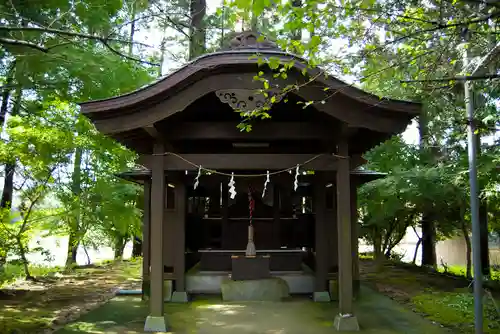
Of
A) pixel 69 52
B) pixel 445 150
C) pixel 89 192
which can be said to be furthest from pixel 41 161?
pixel 445 150

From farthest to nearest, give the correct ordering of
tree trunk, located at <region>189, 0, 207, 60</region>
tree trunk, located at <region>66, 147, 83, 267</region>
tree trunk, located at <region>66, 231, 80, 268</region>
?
tree trunk, located at <region>189, 0, 207, 60</region>, tree trunk, located at <region>66, 231, 80, 268</region>, tree trunk, located at <region>66, 147, 83, 267</region>

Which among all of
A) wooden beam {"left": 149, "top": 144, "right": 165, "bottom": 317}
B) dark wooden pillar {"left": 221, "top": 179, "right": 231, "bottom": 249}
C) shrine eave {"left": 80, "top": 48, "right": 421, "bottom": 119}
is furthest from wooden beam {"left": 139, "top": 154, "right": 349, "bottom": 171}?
dark wooden pillar {"left": 221, "top": 179, "right": 231, "bottom": 249}

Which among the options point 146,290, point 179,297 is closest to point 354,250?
point 179,297

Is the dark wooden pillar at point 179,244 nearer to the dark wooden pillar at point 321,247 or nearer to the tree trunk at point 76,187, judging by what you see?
the dark wooden pillar at point 321,247

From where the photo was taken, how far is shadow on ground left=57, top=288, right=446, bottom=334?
696cm

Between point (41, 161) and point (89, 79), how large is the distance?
2865 mm

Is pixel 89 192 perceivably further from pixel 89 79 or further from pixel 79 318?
pixel 79 318

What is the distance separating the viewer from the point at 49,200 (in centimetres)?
1363

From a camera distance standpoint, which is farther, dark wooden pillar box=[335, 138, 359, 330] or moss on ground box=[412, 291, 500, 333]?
moss on ground box=[412, 291, 500, 333]

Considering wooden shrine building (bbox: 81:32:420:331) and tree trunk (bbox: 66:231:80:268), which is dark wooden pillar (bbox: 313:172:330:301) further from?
tree trunk (bbox: 66:231:80:268)

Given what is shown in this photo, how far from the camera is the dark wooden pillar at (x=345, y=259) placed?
6816mm

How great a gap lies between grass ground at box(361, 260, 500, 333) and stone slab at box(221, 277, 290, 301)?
8.61 feet

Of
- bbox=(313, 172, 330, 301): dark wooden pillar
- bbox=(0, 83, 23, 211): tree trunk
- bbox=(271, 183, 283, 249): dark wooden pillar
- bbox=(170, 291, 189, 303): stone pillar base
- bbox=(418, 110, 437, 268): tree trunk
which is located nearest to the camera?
bbox=(313, 172, 330, 301): dark wooden pillar

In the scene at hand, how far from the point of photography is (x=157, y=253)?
689cm
